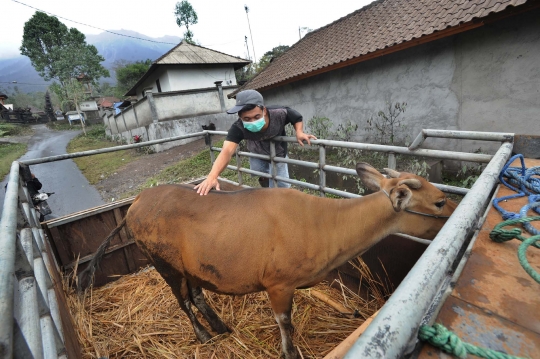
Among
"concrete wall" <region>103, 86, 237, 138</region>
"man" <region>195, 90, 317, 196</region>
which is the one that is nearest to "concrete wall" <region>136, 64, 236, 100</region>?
"concrete wall" <region>103, 86, 237, 138</region>

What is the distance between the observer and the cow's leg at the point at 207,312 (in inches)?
115

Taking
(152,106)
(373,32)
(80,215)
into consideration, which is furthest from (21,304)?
(152,106)

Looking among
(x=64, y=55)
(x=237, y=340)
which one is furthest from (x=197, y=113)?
(x=64, y=55)

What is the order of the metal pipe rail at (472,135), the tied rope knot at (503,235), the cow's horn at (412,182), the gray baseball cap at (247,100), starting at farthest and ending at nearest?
1. the gray baseball cap at (247,100)
2. the metal pipe rail at (472,135)
3. the cow's horn at (412,182)
4. the tied rope knot at (503,235)

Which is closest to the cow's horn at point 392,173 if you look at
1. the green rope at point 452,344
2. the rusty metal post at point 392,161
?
the rusty metal post at point 392,161

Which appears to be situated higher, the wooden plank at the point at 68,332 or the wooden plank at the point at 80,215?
the wooden plank at the point at 80,215

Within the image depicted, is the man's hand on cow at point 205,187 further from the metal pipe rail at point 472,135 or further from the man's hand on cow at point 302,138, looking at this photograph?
the metal pipe rail at point 472,135

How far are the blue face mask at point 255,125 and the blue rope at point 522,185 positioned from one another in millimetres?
2203

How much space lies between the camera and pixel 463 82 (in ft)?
21.3

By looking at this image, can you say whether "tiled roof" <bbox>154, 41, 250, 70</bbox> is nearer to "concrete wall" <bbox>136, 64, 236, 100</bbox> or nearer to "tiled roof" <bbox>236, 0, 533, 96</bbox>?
"concrete wall" <bbox>136, 64, 236, 100</bbox>

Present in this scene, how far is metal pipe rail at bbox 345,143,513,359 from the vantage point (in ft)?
1.82

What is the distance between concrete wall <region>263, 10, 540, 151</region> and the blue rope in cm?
540

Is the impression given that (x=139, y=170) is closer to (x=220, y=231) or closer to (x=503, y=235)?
(x=220, y=231)

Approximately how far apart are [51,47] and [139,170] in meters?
50.0
